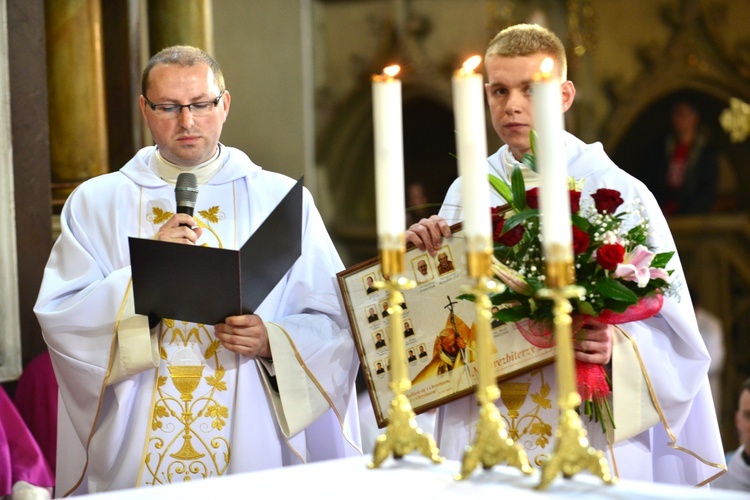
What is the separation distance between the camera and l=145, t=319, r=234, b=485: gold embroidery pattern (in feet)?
11.8

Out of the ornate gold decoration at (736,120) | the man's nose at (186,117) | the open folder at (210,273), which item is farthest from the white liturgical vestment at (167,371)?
the ornate gold decoration at (736,120)

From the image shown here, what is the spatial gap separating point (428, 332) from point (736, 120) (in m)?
7.74

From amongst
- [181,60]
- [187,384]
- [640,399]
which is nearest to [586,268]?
[640,399]

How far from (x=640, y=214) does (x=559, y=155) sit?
1.39m

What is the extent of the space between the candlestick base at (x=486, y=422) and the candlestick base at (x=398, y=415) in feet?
0.58

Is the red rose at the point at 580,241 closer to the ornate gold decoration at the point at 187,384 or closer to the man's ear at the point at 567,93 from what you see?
the man's ear at the point at 567,93

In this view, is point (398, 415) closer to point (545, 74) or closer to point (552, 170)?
point (552, 170)

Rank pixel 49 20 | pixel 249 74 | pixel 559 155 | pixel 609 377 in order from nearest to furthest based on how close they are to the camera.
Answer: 1. pixel 559 155
2. pixel 609 377
3. pixel 49 20
4. pixel 249 74

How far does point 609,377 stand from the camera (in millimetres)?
3260

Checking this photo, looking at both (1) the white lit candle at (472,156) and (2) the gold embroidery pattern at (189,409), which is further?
(2) the gold embroidery pattern at (189,409)

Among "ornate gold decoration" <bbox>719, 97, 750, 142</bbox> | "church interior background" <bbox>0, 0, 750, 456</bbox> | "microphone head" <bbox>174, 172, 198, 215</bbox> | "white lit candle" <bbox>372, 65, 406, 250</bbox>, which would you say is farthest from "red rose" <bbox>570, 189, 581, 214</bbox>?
"ornate gold decoration" <bbox>719, 97, 750, 142</bbox>

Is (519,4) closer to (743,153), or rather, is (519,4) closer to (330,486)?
(743,153)

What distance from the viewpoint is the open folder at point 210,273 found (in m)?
3.24

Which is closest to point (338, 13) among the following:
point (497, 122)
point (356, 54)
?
point (356, 54)
